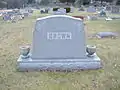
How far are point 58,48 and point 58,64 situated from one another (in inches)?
19.3

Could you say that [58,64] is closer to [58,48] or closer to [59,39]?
[58,48]

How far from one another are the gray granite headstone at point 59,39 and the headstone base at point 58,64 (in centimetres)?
18

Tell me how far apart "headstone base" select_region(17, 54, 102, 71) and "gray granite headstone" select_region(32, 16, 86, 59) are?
0.18 metres

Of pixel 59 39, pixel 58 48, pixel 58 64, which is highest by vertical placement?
pixel 59 39

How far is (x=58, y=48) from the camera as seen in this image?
6.86 metres

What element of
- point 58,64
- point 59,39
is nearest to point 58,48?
point 59,39

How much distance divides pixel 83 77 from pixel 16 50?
13.2ft

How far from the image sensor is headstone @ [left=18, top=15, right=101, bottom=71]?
666cm

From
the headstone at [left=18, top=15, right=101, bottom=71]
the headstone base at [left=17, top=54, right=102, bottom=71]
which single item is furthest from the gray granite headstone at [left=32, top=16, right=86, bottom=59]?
the headstone base at [left=17, top=54, right=102, bottom=71]

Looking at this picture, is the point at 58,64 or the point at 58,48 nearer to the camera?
the point at 58,64

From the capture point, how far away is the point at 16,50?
938cm

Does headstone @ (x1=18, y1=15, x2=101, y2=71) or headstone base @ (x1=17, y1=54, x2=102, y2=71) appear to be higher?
headstone @ (x1=18, y1=15, x2=101, y2=71)

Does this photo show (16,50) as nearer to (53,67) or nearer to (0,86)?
(53,67)

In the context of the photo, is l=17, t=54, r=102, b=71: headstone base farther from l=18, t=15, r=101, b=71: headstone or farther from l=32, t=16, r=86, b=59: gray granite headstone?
l=32, t=16, r=86, b=59: gray granite headstone
